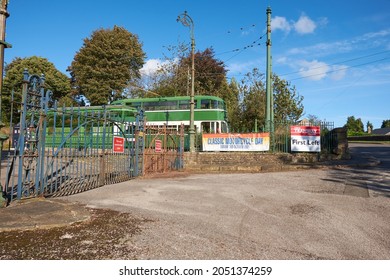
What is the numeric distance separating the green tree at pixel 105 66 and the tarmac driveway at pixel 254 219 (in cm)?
3117

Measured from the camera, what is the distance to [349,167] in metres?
13.3

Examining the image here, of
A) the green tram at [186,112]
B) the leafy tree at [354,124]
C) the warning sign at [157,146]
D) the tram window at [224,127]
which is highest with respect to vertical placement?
the leafy tree at [354,124]

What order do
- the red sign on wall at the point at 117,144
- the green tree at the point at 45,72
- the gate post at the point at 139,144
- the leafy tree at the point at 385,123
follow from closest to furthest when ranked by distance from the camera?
1. the red sign on wall at the point at 117,144
2. the gate post at the point at 139,144
3. the green tree at the point at 45,72
4. the leafy tree at the point at 385,123

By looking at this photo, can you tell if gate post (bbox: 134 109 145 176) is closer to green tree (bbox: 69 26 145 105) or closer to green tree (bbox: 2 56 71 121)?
green tree (bbox: 69 26 145 105)

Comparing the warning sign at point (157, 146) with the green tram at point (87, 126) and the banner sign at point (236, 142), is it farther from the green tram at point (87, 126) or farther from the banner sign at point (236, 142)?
the banner sign at point (236, 142)

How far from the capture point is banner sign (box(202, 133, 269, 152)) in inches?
651

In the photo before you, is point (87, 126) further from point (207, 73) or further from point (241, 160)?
point (207, 73)

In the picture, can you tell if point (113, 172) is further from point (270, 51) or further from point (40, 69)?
point (40, 69)

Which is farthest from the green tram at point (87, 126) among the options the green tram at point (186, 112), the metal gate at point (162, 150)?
the green tram at point (186, 112)

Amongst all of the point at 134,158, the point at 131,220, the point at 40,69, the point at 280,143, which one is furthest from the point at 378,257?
the point at 40,69

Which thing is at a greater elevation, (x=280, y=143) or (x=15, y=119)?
(x=15, y=119)

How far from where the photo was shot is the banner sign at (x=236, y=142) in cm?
1655

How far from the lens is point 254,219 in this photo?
5.48 metres
